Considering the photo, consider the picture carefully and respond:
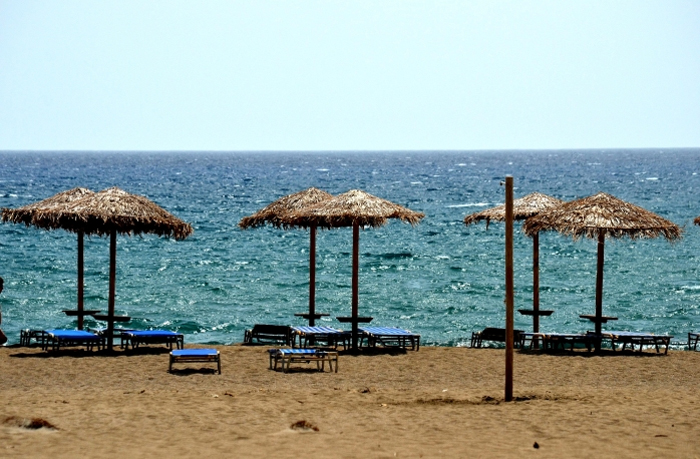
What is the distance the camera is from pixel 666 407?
37.2ft

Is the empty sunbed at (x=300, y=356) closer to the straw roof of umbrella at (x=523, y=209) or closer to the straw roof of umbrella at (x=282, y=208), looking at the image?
the straw roof of umbrella at (x=282, y=208)

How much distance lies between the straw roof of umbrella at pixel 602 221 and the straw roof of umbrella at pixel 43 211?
7.79 m

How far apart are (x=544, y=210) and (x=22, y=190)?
73403mm

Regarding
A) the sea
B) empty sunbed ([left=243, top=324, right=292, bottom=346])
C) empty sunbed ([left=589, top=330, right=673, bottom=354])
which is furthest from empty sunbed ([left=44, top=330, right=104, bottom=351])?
empty sunbed ([left=589, top=330, right=673, bottom=354])

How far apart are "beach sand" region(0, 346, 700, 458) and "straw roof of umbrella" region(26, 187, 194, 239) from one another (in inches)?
81.9

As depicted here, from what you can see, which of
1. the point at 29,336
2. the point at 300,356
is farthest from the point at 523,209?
the point at 29,336

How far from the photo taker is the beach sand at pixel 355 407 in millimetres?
9375

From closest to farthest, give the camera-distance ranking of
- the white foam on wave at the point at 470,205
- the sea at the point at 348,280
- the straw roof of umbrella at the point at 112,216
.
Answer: the straw roof of umbrella at the point at 112,216
the sea at the point at 348,280
the white foam on wave at the point at 470,205

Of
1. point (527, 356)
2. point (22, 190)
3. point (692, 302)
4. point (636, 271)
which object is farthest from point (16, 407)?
point (22, 190)

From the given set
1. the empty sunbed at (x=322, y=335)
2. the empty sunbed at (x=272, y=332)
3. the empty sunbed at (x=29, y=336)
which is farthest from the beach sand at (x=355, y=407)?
the empty sunbed at (x=272, y=332)

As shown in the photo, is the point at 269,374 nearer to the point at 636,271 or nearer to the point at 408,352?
the point at 408,352

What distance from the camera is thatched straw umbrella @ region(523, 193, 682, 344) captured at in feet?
53.2

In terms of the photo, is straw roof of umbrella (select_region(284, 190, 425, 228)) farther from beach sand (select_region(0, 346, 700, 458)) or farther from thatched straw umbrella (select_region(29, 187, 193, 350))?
beach sand (select_region(0, 346, 700, 458))

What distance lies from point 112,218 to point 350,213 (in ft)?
12.7
